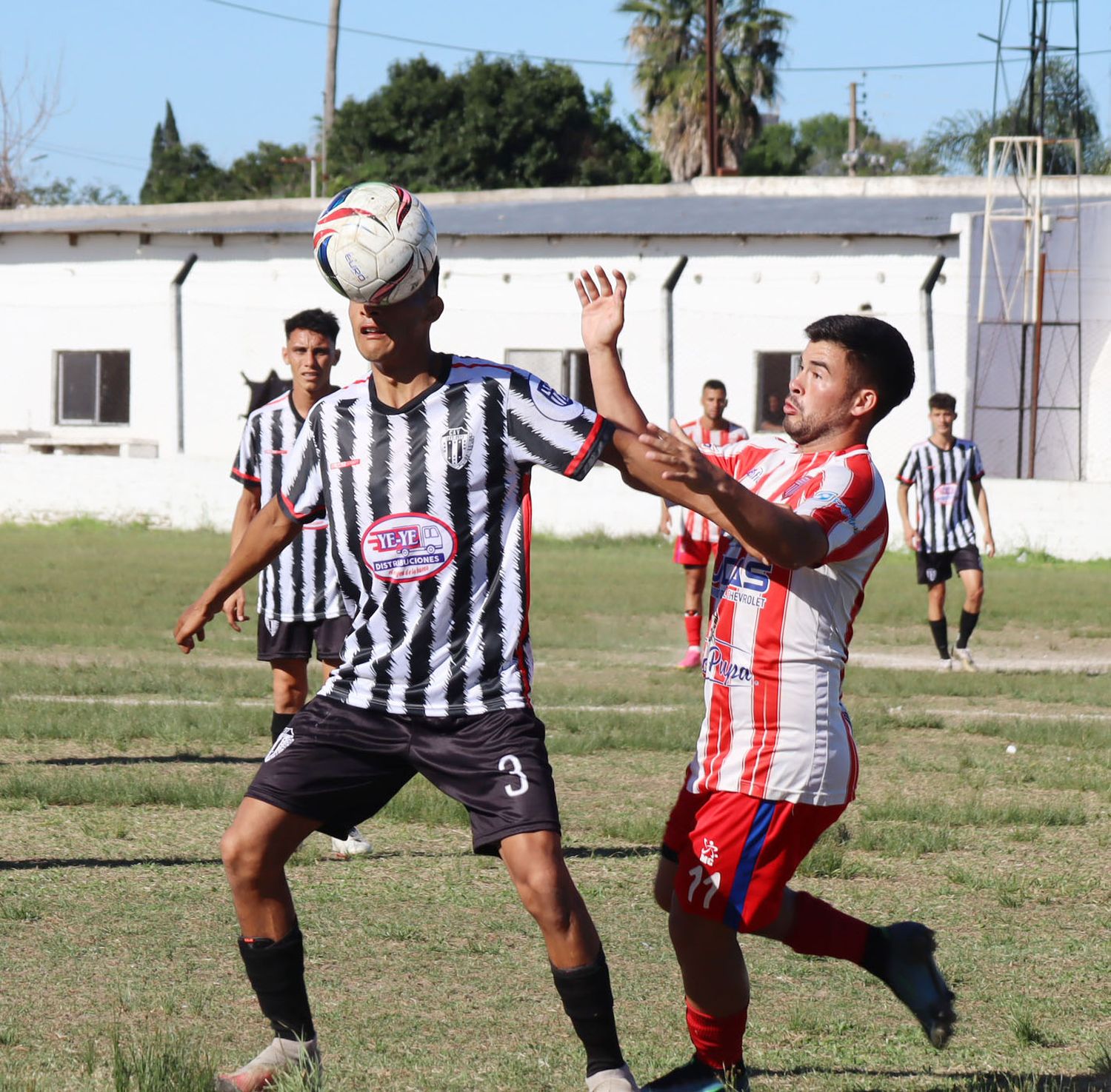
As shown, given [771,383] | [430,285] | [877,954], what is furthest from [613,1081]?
[771,383]

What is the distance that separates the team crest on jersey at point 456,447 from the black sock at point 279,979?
1.25 m

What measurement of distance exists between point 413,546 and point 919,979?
5.62ft

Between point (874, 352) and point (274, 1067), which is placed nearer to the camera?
point (274, 1067)

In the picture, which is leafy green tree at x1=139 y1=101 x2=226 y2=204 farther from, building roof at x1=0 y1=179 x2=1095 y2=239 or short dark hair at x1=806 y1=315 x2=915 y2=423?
short dark hair at x1=806 y1=315 x2=915 y2=423

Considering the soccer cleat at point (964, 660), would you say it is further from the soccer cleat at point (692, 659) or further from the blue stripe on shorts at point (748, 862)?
the blue stripe on shorts at point (748, 862)

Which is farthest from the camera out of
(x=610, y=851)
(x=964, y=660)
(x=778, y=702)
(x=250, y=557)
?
(x=964, y=660)

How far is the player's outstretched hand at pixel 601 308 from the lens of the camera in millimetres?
4176

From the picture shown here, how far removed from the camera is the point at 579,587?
60.4 ft

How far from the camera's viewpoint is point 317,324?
7309mm

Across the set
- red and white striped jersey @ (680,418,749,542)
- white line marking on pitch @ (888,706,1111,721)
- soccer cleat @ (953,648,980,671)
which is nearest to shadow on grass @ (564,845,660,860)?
white line marking on pitch @ (888,706,1111,721)

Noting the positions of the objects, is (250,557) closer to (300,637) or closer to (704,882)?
(704,882)

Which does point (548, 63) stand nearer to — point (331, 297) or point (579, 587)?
point (331, 297)

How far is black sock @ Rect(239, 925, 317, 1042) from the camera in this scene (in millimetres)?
4059

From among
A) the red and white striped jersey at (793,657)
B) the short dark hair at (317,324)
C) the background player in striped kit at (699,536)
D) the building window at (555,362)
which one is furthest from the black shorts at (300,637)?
Result: the building window at (555,362)
